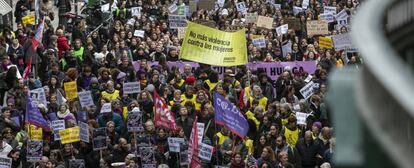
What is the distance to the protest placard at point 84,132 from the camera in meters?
18.9

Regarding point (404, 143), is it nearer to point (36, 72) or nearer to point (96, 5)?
point (36, 72)

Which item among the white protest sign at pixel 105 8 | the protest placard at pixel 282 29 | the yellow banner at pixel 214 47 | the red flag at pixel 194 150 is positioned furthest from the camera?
the white protest sign at pixel 105 8

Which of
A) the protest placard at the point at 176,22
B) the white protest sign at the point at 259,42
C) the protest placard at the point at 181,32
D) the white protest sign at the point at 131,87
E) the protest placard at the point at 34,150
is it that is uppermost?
the protest placard at the point at 176,22

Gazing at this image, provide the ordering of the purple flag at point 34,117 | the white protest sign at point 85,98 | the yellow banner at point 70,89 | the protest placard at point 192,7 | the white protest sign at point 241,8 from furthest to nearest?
1. the protest placard at point 192,7
2. the white protest sign at point 241,8
3. the yellow banner at point 70,89
4. the white protest sign at point 85,98
5. the purple flag at point 34,117

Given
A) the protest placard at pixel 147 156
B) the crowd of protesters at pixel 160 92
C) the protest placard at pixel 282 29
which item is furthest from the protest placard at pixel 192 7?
the protest placard at pixel 147 156

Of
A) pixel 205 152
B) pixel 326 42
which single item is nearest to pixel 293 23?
pixel 326 42

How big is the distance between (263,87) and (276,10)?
11.7m

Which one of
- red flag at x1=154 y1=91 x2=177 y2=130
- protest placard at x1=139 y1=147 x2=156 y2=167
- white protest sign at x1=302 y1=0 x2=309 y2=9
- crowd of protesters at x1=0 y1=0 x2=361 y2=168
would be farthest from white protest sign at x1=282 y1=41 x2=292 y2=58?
protest placard at x1=139 y1=147 x2=156 y2=167

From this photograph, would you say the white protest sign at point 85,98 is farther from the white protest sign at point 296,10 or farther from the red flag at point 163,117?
the white protest sign at point 296,10

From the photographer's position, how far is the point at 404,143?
4.23m

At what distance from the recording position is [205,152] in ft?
58.2

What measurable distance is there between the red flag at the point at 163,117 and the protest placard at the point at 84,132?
3.12 feet

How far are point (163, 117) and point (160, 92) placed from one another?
113 inches

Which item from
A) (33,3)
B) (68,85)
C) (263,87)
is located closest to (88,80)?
(68,85)
